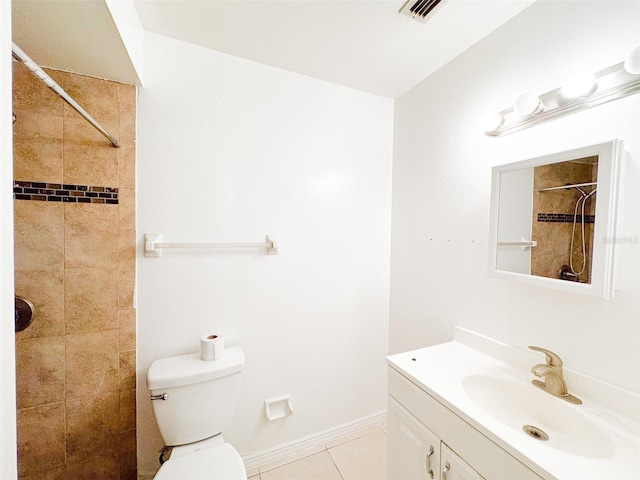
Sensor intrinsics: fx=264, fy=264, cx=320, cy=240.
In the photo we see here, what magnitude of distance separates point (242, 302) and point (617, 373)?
155 centimetres

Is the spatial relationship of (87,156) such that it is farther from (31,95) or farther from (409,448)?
(409,448)

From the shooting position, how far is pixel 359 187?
1783mm

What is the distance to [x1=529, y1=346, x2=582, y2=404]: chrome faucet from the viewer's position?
950mm

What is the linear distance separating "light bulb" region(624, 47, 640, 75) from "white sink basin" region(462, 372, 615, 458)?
3.54 ft

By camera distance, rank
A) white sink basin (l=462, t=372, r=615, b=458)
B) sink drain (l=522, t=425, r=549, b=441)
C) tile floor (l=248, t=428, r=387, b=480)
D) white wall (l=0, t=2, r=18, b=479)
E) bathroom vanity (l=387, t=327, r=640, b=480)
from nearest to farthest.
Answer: white wall (l=0, t=2, r=18, b=479), bathroom vanity (l=387, t=327, r=640, b=480), white sink basin (l=462, t=372, r=615, b=458), sink drain (l=522, t=425, r=549, b=441), tile floor (l=248, t=428, r=387, b=480)

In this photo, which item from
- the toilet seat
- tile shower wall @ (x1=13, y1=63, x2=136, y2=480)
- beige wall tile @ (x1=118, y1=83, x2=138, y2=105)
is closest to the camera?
the toilet seat

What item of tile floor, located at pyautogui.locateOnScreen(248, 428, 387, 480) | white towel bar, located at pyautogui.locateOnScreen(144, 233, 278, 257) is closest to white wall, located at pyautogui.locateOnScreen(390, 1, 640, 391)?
tile floor, located at pyautogui.locateOnScreen(248, 428, 387, 480)

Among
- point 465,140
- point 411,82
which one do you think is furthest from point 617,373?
point 411,82

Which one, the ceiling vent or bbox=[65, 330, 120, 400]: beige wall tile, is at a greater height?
the ceiling vent

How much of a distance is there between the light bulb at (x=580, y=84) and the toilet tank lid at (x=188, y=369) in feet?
5.73

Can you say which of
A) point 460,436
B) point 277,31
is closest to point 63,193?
point 277,31

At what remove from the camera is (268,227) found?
1533mm

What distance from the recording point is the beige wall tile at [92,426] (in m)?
1.21

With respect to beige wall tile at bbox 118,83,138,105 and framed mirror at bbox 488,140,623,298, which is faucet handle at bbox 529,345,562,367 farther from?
beige wall tile at bbox 118,83,138,105
